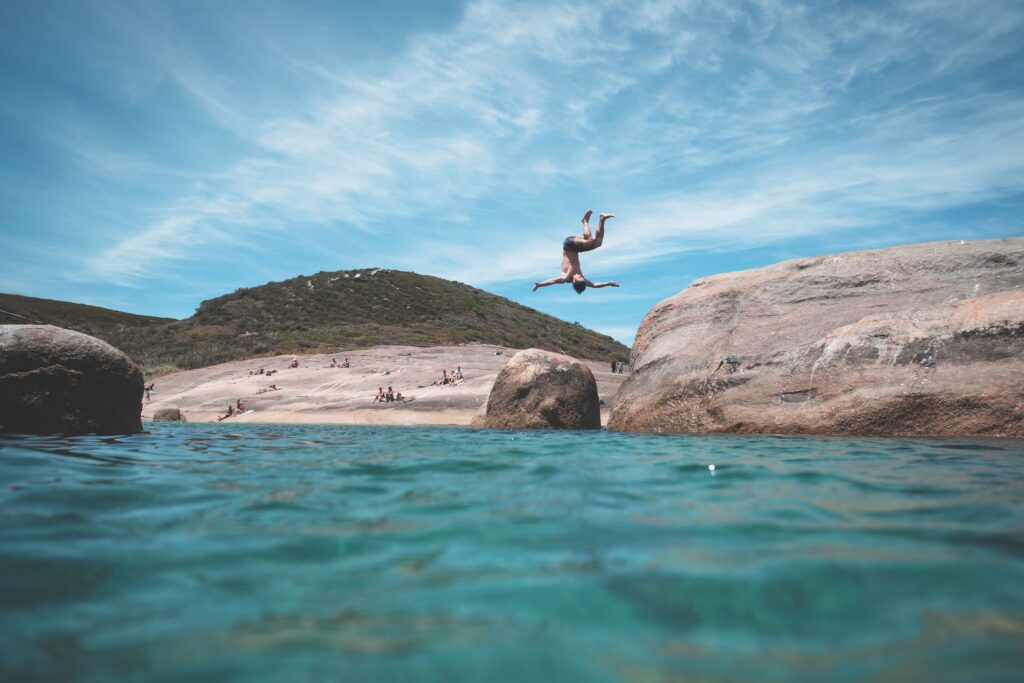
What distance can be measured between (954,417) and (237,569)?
8.50 meters

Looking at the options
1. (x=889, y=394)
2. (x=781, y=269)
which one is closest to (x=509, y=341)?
(x=781, y=269)

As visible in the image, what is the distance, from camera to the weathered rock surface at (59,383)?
798cm

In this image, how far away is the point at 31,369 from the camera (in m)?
8.11

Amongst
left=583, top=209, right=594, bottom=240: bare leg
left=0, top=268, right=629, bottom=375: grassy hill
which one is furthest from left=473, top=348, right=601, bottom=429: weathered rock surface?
left=0, top=268, right=629, bottom=375: grassy hill

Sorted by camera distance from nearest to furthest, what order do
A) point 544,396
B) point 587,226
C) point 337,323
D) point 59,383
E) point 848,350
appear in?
point 59,383 → point 848,350 → point 544,396 → point 587,226 → point 337,323

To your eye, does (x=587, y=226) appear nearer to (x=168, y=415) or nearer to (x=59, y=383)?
(x=59, y=383)

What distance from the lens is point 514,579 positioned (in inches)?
85.6

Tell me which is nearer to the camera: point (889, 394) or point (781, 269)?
point (889, 394)

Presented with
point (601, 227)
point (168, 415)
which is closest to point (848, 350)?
point (601, 227)

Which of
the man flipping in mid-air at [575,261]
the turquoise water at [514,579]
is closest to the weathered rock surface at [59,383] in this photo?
the turquoise water at [514,579]

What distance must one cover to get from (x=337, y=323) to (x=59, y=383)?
4321cm

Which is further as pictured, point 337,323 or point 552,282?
point 337,323

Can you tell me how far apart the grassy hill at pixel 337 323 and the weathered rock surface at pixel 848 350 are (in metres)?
31.2

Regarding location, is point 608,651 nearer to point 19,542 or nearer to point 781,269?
point 19,542
